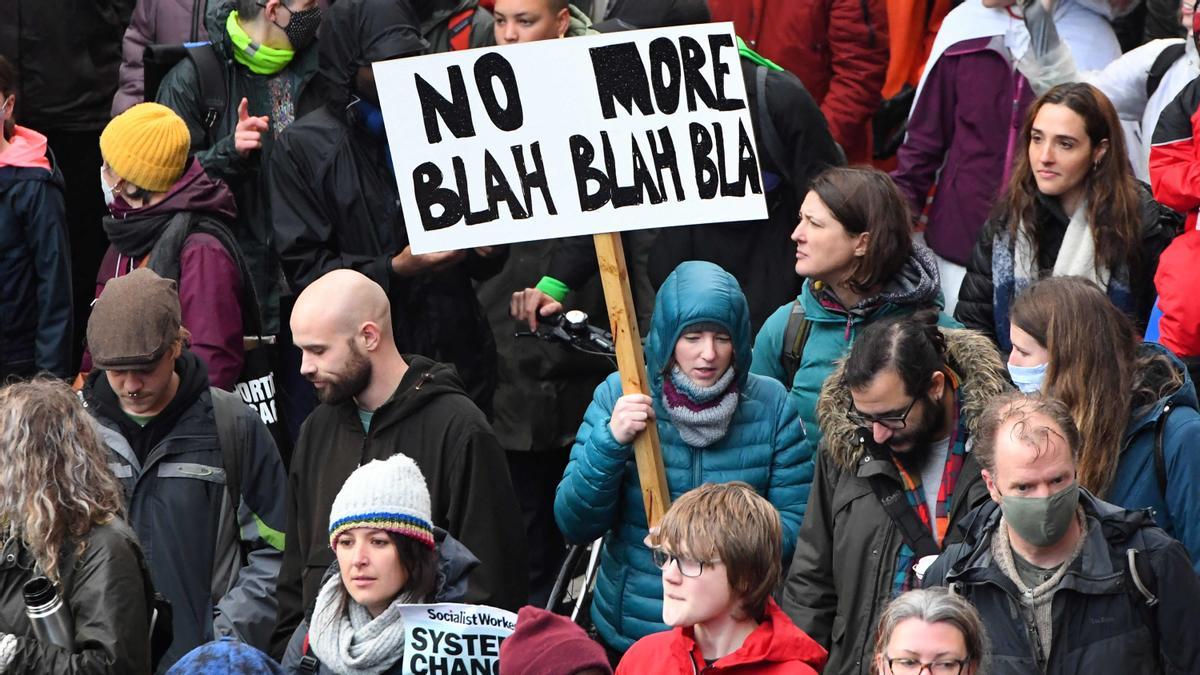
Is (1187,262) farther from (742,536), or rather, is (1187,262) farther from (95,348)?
(95,348)

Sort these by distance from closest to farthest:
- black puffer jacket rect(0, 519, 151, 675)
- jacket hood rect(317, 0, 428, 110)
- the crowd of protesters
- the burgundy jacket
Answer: the crowd of protesters < black puffer jacket rect(0, 519, 151, 675) < the burgundy jacket < jacket hood rect(317, 0, 428, 110)

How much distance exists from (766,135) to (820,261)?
1176 millimetres

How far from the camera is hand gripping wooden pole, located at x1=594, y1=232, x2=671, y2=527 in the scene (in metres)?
6.16

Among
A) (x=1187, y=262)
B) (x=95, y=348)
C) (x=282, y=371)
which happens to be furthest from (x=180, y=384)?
(x=1187, y=262)

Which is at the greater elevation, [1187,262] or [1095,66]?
[1095,66]

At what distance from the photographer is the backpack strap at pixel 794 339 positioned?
689 centimetres

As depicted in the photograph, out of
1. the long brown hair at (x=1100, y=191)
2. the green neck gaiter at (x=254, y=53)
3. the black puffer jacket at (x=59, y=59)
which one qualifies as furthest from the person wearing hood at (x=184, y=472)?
the black puffer jacket at (x=59, y=59)

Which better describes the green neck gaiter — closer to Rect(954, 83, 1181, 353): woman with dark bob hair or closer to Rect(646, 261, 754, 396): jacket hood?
Rect(646, 261, 754, 396): jacket hood

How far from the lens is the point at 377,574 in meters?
5.23

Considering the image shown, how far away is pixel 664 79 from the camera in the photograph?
252 inches

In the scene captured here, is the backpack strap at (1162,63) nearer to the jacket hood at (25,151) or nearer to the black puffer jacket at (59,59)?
the jacket hood at (25,151)

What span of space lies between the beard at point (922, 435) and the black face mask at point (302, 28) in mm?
3796

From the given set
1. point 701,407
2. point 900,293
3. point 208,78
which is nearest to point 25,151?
point 208,78

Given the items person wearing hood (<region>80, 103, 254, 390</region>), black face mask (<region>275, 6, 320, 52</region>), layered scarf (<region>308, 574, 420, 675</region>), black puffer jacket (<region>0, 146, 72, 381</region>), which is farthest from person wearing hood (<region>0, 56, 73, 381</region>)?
layered scarf (<region>308, 574, 420, 675</region>)
